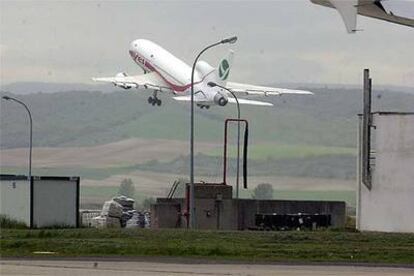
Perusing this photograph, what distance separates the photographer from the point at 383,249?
35.2 meters

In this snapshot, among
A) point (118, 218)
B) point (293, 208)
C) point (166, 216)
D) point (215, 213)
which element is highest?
point (293, 208)

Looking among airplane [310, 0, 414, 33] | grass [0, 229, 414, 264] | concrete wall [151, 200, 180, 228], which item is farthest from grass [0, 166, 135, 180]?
airplane [310, 0, 414, 33]

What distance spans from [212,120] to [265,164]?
67.4 feet

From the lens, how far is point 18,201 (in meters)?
56.7

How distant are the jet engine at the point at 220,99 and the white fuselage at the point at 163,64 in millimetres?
5158

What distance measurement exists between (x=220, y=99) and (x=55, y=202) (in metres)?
50.7

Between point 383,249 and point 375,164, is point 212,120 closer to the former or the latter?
point 375,164

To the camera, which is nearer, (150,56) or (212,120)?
(212,120)

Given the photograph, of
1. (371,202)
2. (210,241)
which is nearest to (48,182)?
(371,202)

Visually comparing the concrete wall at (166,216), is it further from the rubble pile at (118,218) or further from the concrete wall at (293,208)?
the rubble pile at (118,218)

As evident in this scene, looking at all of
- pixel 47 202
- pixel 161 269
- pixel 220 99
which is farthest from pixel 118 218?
pixel 161 269

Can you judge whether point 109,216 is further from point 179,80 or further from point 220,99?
point 179,80

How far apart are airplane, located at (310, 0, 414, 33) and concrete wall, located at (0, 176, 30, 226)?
26449 mm

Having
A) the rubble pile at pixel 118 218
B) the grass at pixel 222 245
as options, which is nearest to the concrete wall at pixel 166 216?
the rubble pile at pixel 118 218
